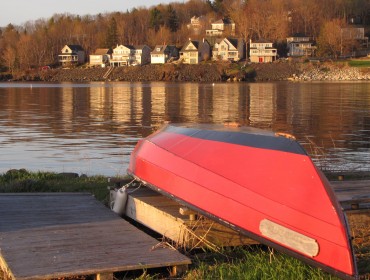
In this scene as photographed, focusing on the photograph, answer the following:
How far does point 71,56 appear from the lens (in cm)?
13575

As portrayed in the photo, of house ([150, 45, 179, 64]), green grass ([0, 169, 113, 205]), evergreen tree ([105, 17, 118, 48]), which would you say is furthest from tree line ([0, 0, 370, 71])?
green grass ([0, 169, 113, 205])

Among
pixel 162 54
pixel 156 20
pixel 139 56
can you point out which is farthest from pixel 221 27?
pixel 162 54

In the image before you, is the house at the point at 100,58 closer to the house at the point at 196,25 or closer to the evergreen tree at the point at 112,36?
the evergreen tree at the point at 112,36

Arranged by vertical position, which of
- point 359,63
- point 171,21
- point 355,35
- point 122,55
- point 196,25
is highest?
point 171,21

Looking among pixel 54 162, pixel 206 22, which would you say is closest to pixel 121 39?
pixel 206 22

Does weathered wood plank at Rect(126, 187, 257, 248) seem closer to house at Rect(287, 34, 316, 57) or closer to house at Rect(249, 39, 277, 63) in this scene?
house at Rect(249, 39, 277, 63)

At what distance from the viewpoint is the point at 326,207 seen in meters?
5.70

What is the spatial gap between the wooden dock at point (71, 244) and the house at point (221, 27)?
5154 inches

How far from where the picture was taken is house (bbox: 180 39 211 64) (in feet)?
384

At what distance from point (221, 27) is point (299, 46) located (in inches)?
1038

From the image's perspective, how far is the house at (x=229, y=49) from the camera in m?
116

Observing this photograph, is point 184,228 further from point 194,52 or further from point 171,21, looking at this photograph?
point 171,21

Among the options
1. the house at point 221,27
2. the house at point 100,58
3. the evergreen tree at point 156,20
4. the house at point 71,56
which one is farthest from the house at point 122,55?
the evergreen tree at point 156,20

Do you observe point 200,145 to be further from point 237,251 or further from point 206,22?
point 206,22
